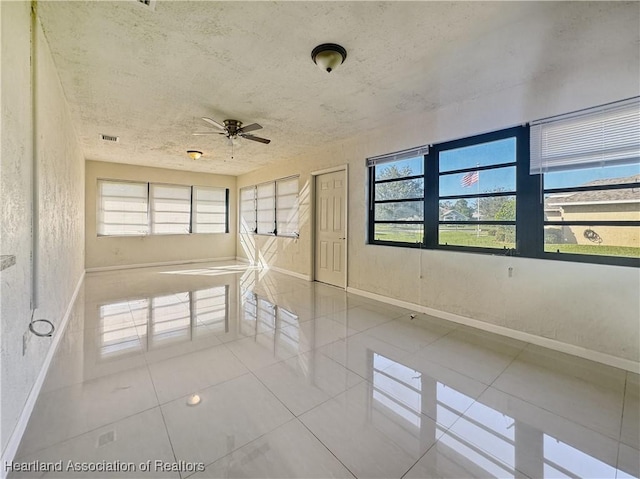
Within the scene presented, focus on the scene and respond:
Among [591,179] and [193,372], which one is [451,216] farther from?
[193,372]

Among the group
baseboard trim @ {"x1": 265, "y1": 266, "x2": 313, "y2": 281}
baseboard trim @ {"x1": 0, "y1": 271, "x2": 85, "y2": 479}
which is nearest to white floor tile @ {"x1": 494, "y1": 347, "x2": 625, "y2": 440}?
baseboard trim @ {"x1": 0, "y1": 271, "x2": 85, "y2": 479}

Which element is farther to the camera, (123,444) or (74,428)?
(74,428)

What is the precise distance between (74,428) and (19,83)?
6.83ft

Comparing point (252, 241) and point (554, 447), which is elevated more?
point (252, 241)

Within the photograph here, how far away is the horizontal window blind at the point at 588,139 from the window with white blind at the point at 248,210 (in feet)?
21.0

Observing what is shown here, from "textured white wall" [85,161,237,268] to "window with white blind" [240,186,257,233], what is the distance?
18.2 inches

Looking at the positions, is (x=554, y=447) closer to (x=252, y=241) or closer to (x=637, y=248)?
(x=637, y=248)

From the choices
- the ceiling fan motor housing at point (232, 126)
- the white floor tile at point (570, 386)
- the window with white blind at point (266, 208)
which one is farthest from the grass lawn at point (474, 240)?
the window with white blind at point (266, 208)

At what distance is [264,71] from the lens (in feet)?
9.14

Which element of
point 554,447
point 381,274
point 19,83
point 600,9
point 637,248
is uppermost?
point 600,9

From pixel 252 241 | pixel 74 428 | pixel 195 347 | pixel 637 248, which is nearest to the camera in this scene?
pixel 74 428

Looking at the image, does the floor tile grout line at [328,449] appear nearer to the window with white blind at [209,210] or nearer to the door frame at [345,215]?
the door frame at [345,215]

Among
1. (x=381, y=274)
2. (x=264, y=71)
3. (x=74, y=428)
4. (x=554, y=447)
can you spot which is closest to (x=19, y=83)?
(x=264, y=71)

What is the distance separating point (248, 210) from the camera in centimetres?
816
